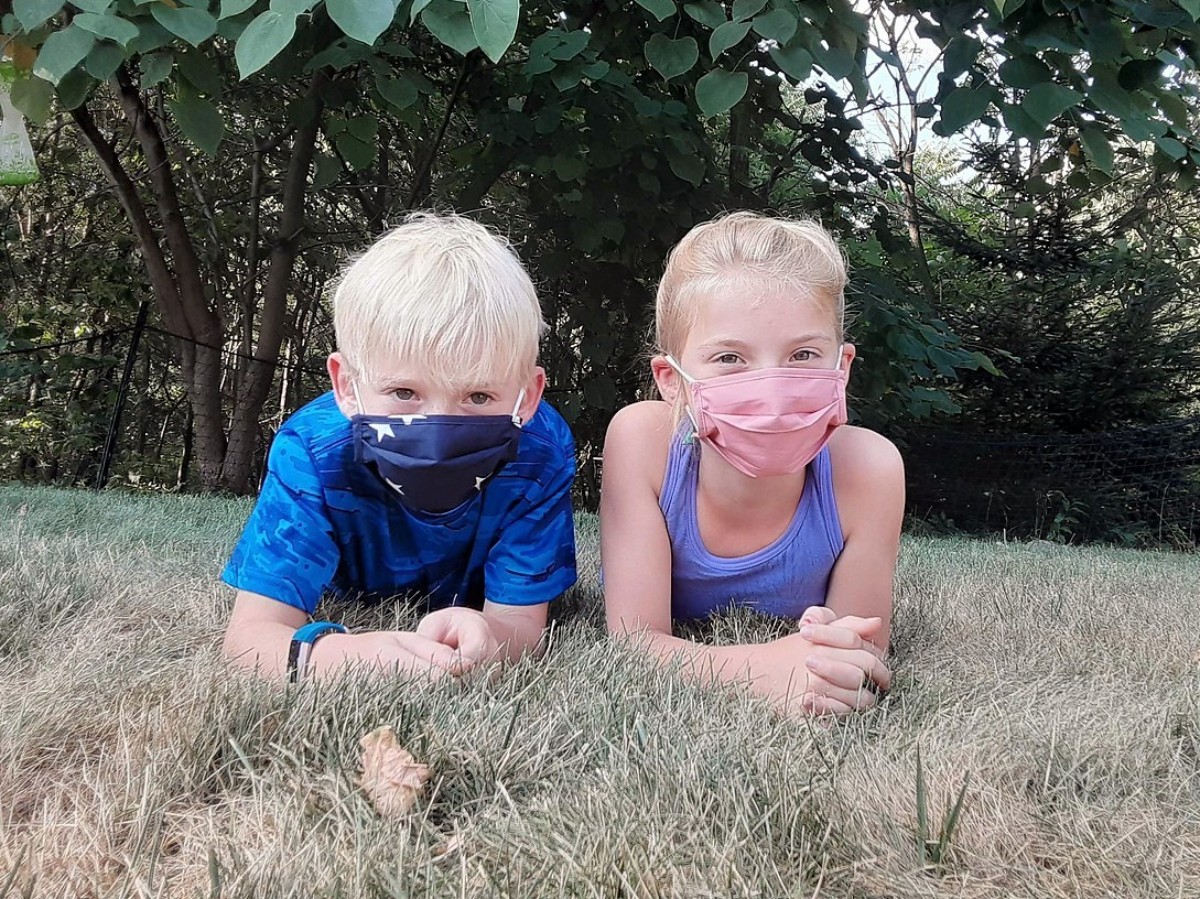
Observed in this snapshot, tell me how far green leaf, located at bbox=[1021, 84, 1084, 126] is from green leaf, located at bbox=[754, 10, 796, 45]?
743 millimetres

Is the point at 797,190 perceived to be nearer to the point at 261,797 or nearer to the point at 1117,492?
the point at 1117,492

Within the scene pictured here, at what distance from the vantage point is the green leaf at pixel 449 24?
6.97 feet

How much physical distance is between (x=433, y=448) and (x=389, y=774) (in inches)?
24.4

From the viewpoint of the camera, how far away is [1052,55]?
2949 millimetres

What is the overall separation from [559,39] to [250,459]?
12.2ft

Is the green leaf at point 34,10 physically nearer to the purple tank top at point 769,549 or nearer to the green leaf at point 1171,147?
the purple tank top at point 769,549

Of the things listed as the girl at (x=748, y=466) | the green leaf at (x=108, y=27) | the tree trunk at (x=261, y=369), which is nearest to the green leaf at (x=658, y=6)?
the girl at (x=748, y=466)

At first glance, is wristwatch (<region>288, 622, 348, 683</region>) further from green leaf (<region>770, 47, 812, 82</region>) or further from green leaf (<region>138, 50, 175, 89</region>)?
green leaf (<region>770, 47, 812, 82</region>)

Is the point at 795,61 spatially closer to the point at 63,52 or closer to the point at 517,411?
the point at 517,411

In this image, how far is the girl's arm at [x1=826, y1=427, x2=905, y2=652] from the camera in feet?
6.38

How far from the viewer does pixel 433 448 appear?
5.07ft

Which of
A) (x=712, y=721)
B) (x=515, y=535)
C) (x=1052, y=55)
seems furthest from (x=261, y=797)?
(x=1052, y=55)

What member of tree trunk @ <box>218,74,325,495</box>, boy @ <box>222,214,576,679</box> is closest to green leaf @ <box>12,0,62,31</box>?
boy @ <box>222,214,576,679</box>

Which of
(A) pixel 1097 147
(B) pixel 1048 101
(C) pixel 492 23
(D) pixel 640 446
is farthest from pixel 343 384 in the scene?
(A) pixel 1097 147
